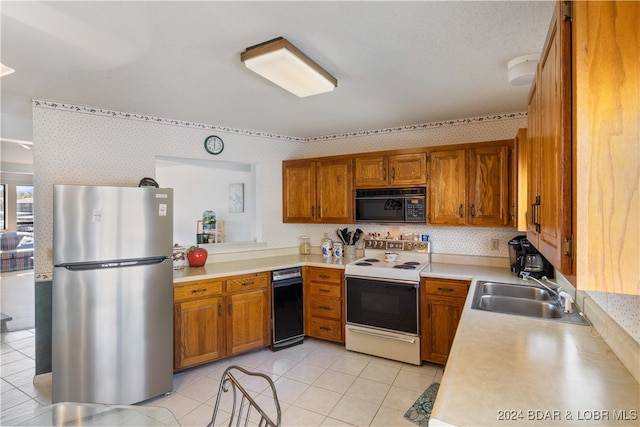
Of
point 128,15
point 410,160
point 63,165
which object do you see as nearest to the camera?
point 128,15

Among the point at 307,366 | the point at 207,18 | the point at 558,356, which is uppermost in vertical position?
the point at 207,18

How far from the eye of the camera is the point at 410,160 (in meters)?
3.37

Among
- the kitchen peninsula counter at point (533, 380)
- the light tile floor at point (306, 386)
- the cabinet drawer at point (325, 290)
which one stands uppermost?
the kitchen peninsula counter at point (533, 380)

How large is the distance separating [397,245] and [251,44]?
260 cm

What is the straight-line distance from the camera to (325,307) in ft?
11.5

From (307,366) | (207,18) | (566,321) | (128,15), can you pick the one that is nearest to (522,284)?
(566,321)

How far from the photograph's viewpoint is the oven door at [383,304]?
9.95 ft

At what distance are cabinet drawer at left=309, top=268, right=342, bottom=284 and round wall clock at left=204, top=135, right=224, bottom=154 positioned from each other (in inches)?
67.8

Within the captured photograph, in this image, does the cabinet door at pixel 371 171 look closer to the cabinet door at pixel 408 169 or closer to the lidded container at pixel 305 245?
the cabinet door at pixel 408 169

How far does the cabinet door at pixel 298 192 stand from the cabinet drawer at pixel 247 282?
959 millimetres

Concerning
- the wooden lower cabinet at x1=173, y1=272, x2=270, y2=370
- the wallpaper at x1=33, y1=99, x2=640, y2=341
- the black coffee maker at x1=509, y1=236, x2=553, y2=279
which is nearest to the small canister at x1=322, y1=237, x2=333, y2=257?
the wallpaper at x1=33, y1=99, x2=640, y2=341

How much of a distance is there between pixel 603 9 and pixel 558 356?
4.22 ft

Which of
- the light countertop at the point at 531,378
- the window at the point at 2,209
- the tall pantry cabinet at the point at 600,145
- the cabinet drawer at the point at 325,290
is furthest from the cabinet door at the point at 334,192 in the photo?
the window at the point at 2,209

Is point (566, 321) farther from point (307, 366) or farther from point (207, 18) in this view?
point (207, 18)
